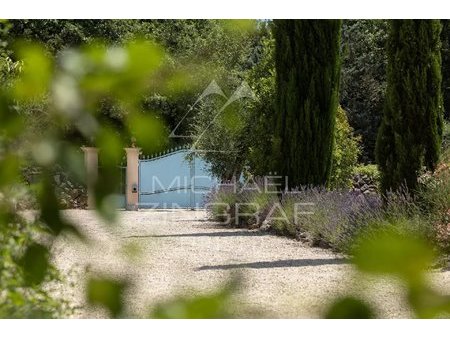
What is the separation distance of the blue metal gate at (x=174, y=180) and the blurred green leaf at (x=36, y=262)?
16.7 meters

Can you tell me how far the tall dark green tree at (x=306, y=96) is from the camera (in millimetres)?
10383

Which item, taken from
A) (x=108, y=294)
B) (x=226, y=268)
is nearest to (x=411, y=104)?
(x=226, y=268)

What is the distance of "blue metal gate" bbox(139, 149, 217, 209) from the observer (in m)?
17.3

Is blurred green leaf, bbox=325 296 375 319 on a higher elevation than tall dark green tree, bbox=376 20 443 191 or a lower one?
lower

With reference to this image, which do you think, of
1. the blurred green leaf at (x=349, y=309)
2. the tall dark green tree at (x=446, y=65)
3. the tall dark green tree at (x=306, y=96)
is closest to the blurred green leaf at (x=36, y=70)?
the blurred green leaf at (x=349, y=309)

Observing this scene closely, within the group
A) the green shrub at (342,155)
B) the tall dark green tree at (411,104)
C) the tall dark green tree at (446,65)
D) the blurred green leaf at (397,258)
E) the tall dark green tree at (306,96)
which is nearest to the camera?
the blurred green leaf at (397,258)

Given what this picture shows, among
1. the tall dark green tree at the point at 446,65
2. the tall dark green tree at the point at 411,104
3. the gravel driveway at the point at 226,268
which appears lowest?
the gravel driveway at the point at 226,268

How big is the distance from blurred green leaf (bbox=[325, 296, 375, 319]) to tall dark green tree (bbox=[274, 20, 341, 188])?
999 cm

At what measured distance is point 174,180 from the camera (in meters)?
17.6

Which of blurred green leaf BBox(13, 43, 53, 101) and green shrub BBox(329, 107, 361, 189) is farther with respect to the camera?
green shrub BBox(329, 107, 361, 189)

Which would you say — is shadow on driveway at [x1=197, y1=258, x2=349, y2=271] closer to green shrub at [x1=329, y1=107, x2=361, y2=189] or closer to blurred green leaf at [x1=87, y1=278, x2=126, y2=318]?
green shrub at [x1=329, y1=107, x2=361, y2=189]

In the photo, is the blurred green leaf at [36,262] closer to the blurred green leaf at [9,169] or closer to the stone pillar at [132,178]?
the blurred green leaf at [9,169]

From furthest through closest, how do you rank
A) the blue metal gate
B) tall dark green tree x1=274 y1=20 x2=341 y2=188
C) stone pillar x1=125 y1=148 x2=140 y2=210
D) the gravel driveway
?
the blue metal gate
stone pillar x1=125 y1=148 x2=140 y2=210
tall dark green tree x1=274 y1=20 x2=341 y2=188
the gravel driveway

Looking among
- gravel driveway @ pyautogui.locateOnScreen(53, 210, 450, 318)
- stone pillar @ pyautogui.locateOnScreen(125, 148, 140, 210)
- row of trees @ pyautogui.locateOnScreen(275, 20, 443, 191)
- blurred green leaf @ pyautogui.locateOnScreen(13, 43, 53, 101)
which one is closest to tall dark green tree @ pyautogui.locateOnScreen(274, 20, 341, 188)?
row of trees @ pyautogui.locateOnScreen(275, 20, 443, 191)
